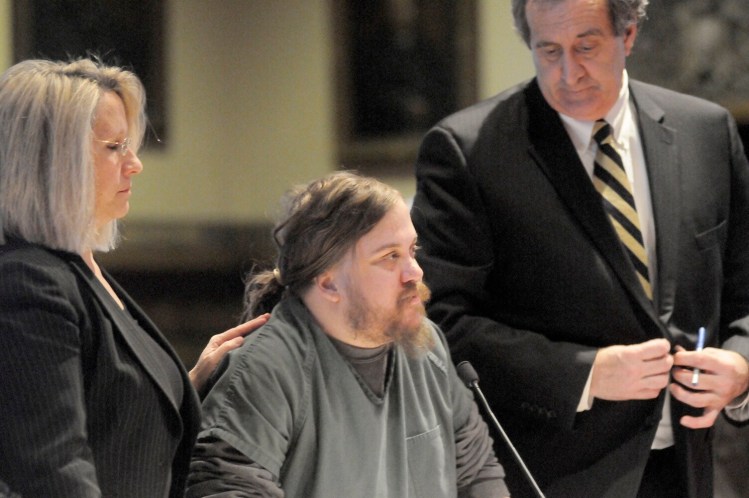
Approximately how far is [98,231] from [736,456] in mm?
3024

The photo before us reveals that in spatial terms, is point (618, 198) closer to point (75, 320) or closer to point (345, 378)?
point (345, 378)

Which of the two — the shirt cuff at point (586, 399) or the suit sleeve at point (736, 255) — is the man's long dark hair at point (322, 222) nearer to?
the shirt cuff at point (586, 399)

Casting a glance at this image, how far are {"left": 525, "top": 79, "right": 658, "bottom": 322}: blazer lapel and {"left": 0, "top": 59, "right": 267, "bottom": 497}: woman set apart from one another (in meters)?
0.93

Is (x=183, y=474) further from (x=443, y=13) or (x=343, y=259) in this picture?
(x=443, y=13)

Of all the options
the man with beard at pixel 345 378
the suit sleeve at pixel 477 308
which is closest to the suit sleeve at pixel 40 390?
the man with beard at pixel 345 378

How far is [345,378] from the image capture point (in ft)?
7.25

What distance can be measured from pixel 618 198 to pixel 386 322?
0.65 m

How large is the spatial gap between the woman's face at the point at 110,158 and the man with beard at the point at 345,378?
370 mm

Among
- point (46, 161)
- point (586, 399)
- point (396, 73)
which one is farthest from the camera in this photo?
point (396, 73)

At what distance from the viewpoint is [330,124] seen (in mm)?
7609

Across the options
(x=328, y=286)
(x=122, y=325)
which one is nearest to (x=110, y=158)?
(x=122, y=325)

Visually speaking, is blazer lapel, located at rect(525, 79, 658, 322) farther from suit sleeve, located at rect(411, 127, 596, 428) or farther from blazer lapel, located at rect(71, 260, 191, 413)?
blazer lapel, located at rect(71, 260, 191, 413)

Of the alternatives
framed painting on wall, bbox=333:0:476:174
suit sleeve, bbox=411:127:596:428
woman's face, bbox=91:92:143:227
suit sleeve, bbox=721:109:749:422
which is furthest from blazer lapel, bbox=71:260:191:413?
framed painting on wall, bbox=333:0:476:174

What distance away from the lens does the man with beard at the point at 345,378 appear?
6.86 feet
